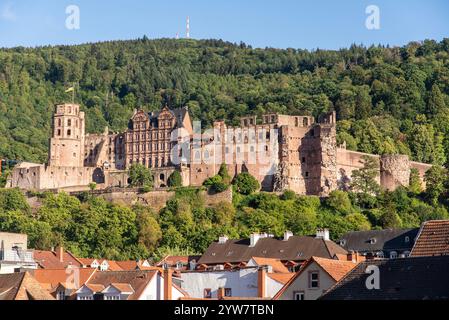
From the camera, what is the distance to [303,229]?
8562 cm

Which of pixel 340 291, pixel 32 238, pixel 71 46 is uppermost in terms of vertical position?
pixel 71 46

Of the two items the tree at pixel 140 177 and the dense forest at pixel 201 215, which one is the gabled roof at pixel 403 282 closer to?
the dense forest at pixel 201 215

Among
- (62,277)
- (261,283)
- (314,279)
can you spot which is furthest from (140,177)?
(314,279)

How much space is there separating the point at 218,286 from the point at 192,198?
52.4m

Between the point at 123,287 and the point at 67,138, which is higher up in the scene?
the point at 67,138

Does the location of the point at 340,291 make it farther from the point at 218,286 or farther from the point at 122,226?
the point at 122,226

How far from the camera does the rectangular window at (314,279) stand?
99.4 feet

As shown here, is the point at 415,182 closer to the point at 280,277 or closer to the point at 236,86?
the point at 280,277

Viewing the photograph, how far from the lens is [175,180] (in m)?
98.7

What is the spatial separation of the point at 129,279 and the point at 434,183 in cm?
6819

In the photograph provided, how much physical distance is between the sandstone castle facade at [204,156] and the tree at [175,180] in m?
0.48
